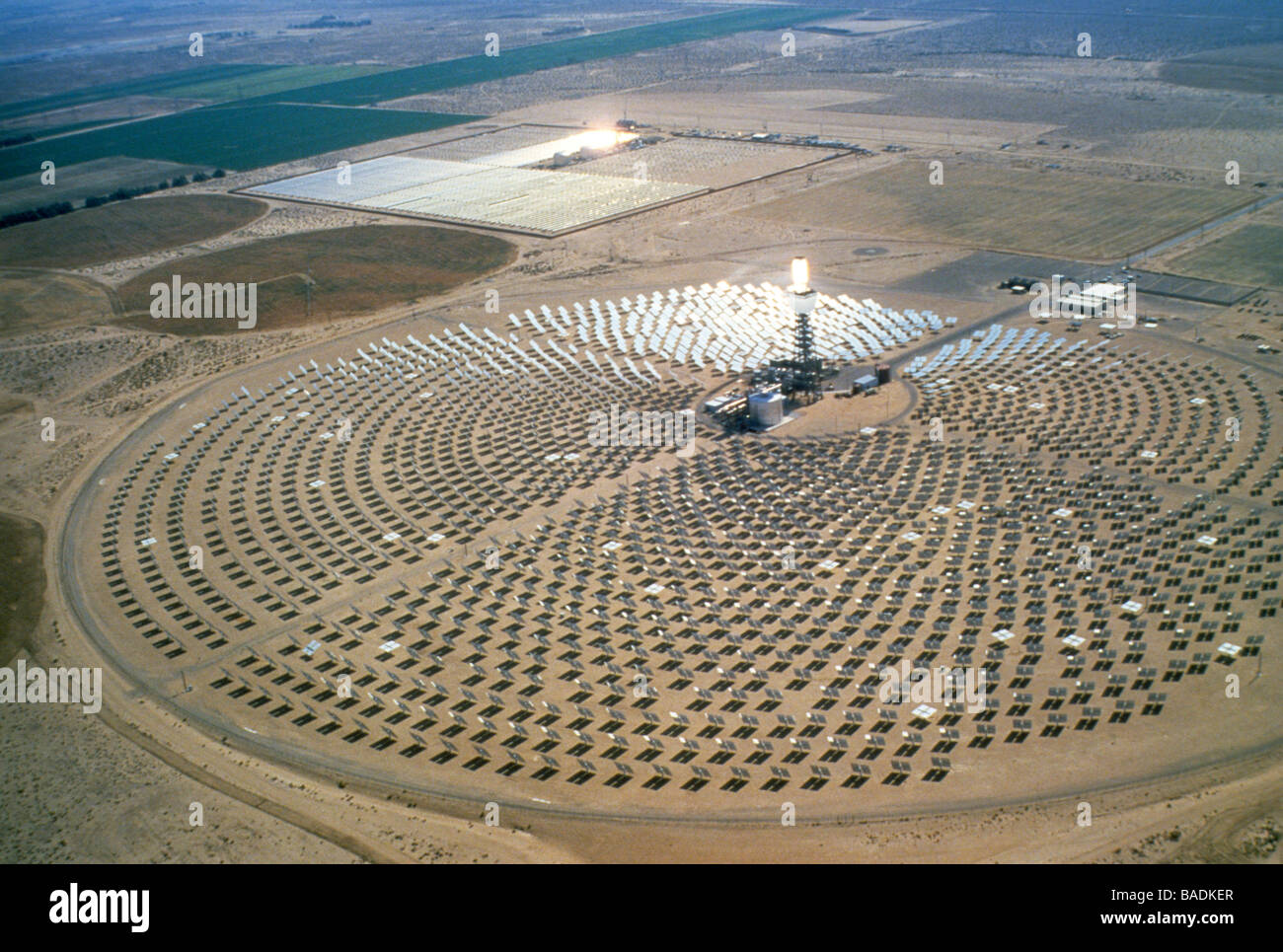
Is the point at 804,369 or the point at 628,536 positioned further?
the point at 804,369

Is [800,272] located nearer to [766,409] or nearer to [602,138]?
[766,409]

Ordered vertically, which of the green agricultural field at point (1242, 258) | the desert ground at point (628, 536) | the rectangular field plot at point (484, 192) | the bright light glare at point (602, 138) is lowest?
the desert ground at point (628, 536)

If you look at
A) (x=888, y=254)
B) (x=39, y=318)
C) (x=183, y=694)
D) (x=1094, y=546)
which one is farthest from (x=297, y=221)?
(x=1094, y=546)

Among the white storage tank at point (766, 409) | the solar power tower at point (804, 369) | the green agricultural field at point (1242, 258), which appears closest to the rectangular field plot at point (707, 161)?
the green agricultural field at point (1242, 258)

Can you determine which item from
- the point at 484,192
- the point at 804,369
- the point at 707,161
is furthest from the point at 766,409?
the point at 707,161

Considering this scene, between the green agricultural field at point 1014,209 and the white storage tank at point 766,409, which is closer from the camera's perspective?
the white storage tank at point 766,409

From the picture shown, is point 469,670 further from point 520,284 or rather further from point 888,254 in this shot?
point 888,254

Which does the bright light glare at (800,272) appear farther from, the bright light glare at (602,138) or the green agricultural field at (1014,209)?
the bright light glare at (602,138)
